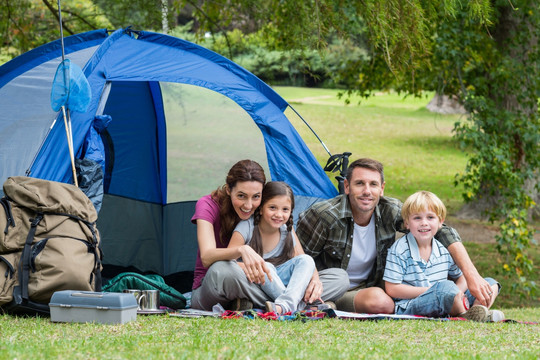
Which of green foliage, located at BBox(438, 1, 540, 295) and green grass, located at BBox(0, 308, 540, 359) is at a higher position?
green foliage, located at BBox(438, 1, 540, 295)

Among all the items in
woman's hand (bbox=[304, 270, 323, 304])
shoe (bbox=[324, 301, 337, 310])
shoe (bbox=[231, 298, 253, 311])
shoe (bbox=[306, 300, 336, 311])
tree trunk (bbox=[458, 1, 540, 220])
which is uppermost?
tree trunk (bbox=[458, 1, 540, 220])

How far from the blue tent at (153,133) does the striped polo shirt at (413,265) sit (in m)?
0.80

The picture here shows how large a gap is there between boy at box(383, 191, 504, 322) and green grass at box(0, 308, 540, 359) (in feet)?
0.84

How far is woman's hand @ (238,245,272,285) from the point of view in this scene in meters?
3.72

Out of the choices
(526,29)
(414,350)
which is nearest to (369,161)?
(414,350)

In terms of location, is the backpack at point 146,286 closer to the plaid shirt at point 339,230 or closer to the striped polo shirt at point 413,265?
the plaid shirt at point 339,230

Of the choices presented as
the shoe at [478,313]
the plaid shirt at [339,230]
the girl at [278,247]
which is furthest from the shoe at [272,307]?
the shoe at [478,313]

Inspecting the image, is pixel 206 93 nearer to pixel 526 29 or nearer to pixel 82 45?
pixel 82 45

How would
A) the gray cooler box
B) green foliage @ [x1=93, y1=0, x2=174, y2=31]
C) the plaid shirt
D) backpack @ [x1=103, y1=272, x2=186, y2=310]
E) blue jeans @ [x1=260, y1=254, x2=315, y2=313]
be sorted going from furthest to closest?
1. green foliage @ [x1=93, y1=0, x2=174, y2=31]
2. the plaid shirt
3. backpack @ [x1=103, y1=272, x2=186, y2=310]
4. blue jeans @ [x1=260, y1=254, x2=315, y2=313]
5. the gray cooler box

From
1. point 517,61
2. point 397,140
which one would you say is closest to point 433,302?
point 517,61

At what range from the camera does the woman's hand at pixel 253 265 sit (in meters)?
3.72

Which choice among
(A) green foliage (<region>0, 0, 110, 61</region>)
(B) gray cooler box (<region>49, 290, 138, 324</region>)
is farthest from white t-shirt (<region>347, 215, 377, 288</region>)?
(A) green foliage (<region>0, 0, 110, 61</region>)

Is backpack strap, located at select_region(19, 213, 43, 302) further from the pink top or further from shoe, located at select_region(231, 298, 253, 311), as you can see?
shoe, located at select_region(231, 298, 253, 311)

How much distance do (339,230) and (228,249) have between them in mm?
797
